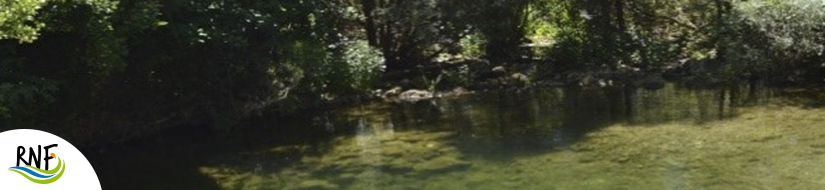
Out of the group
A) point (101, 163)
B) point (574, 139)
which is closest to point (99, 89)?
point (101, 163)

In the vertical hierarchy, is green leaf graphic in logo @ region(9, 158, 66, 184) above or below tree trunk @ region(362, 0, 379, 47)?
below

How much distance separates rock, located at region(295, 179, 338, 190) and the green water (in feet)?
0.11

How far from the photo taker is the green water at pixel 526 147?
1190 cm

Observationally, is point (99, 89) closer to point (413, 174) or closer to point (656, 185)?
point (413, 174)

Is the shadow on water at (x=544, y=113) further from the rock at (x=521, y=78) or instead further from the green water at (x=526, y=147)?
the rock at (x=521, y=78)

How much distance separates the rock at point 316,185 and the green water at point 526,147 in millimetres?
33

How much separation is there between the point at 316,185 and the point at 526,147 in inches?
156

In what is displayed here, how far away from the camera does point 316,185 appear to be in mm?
12719

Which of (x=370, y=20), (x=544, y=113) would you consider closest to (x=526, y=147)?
(x=544, y=113)

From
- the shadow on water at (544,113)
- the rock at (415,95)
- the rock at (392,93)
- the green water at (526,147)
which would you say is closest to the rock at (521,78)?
the shadow on water at (544,113)

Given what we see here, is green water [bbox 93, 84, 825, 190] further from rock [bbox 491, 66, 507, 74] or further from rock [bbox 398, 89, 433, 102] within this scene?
rock [bbox 491, 66, 507, 74]

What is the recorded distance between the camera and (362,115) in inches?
786

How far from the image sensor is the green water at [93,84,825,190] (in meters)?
11.9

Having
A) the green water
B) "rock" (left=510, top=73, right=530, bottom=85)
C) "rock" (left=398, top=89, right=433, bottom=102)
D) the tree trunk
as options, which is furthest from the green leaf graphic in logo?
"rock" (left=510, top=73, right=530, bottom=85)
